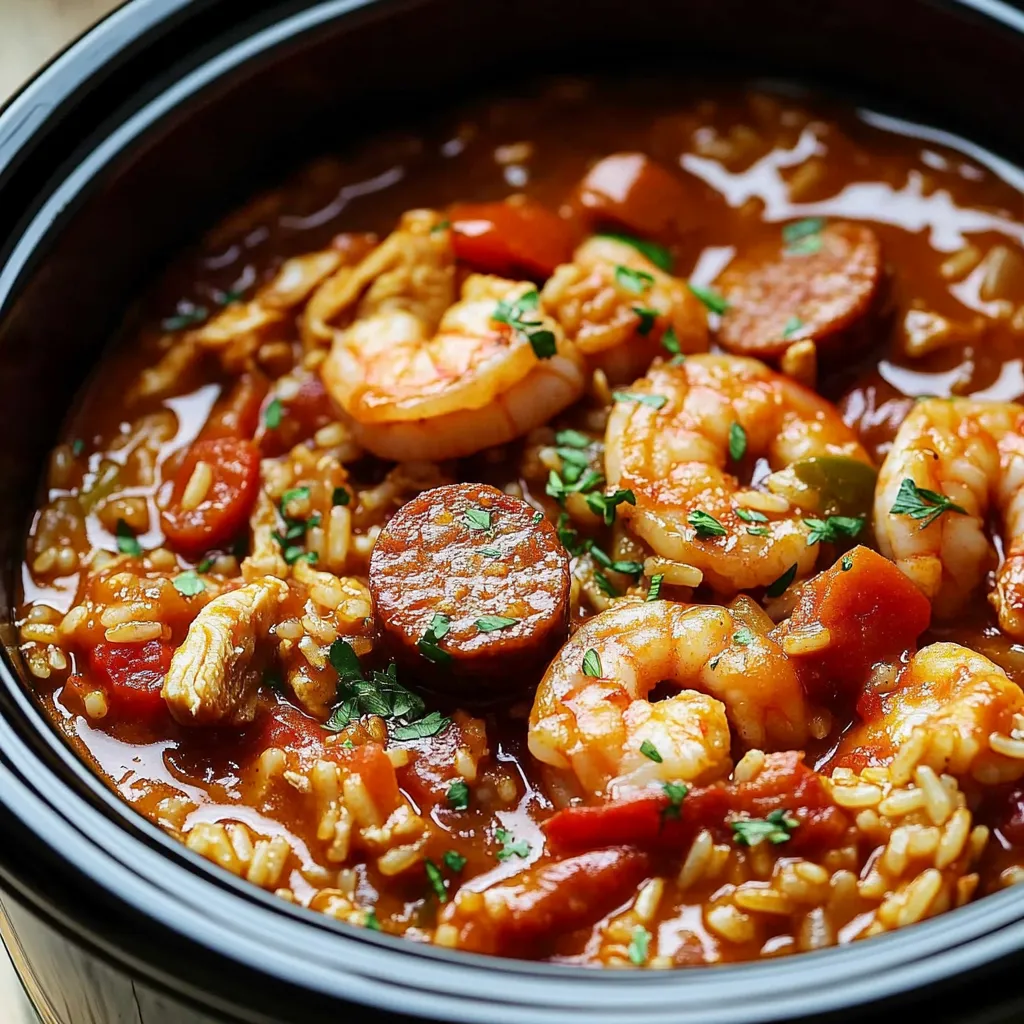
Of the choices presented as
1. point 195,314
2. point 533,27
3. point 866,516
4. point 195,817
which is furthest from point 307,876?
point 533,27

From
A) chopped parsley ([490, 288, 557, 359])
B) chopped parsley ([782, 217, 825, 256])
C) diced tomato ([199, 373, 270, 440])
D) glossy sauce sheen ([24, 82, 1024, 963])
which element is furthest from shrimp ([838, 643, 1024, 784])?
diced tomato ([199, 373, 270, 440])

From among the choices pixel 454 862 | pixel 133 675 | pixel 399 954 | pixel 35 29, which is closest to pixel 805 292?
pixel 454 862

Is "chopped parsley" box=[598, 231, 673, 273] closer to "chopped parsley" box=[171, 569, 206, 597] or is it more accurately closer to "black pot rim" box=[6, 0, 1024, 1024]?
"chopped parsley" box=[171, 569, 206, 597]

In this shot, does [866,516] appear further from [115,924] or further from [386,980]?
[115,924]

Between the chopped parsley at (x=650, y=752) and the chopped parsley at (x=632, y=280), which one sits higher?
the chopped parsley at (x=632, y=280)

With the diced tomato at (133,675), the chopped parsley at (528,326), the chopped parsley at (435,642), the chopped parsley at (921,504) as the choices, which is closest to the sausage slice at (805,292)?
the chopped parsley at (528,326)

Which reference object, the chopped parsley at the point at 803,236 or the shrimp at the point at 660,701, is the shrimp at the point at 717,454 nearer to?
the shrimp at the point at 660,701
